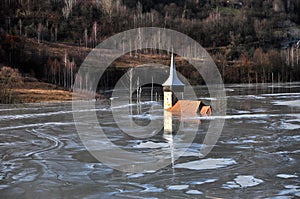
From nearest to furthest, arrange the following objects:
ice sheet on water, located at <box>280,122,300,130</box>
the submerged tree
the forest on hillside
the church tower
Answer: ice sheet on water, located at <box>280,122,300,130</box> → the church tower → the submerged tree → the forest on hillside

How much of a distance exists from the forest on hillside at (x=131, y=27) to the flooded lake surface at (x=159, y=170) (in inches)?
1889

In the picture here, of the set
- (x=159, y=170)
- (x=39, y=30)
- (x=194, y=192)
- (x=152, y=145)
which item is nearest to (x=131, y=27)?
(x=39, y=30)

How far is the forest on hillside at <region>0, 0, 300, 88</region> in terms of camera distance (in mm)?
72688

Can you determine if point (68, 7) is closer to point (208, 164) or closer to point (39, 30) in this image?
point (39, 30)

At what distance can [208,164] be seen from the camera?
43.7 ft

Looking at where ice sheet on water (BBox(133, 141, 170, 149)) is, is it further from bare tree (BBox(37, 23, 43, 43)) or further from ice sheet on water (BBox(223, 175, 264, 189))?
bare tree (BBox(37, 23, 43, 43))

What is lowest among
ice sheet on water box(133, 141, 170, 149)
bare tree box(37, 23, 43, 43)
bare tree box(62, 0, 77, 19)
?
ice sheet on water box(133, 141, 170, 149)

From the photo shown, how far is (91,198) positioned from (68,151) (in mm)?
5931

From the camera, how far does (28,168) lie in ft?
42.9

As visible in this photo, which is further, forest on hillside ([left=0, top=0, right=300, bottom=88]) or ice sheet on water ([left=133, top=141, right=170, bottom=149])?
forest on hillside ([left=0, top=0, right=300, bottom=88])

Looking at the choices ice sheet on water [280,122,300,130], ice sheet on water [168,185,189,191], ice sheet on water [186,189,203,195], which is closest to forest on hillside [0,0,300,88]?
ice sheet on water [280,122,300,130]

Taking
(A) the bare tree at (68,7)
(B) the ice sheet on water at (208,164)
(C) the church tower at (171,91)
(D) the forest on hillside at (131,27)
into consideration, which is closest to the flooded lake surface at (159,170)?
(B) the ice sheet on water at (208,164)

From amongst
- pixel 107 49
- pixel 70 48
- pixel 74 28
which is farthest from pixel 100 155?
pixel 74 28

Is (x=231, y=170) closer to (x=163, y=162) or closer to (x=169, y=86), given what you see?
(x=163, y=162)
